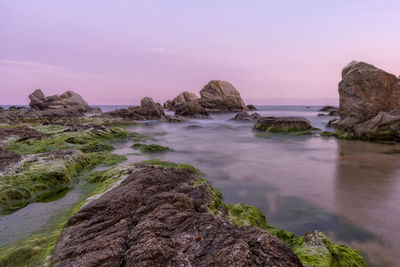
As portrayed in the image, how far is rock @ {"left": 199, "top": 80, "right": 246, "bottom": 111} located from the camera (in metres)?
72.3

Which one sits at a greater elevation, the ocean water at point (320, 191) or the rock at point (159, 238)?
the rock at point (159, 238)

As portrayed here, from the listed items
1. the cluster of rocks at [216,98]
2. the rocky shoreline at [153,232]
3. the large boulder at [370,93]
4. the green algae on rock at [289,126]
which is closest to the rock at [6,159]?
the rocky shoreline at [153,232]

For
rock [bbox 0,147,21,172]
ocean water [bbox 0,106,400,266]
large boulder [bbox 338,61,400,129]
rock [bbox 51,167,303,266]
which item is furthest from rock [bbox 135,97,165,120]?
rock [bbox 51,167,303,266]

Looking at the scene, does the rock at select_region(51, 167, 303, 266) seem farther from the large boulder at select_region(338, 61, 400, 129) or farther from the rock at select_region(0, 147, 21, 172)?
the large boulder at select_region(338, 61, 400, 129)

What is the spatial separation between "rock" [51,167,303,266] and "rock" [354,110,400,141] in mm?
16786

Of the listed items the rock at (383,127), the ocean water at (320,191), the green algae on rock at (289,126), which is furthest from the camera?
the green algae on rock at (289,126)

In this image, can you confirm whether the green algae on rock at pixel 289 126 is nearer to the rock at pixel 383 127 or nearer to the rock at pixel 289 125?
the rock at pixel 289 125

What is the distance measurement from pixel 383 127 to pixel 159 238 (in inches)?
726

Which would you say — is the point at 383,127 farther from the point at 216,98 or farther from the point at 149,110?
the point at 216,98

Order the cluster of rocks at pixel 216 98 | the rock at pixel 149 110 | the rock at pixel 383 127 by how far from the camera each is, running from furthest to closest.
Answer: the cluster of rocks at pixel 216 98 < the rock at pixel 149 110 < the rock at pixel 383 127

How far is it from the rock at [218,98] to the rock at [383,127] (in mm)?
58085

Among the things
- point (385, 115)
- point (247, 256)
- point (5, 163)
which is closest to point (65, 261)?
point (247, 256)

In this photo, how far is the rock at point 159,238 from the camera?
6.97 feet

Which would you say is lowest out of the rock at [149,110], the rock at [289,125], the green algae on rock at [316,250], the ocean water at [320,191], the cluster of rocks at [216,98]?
the ocean water at [320,191]
